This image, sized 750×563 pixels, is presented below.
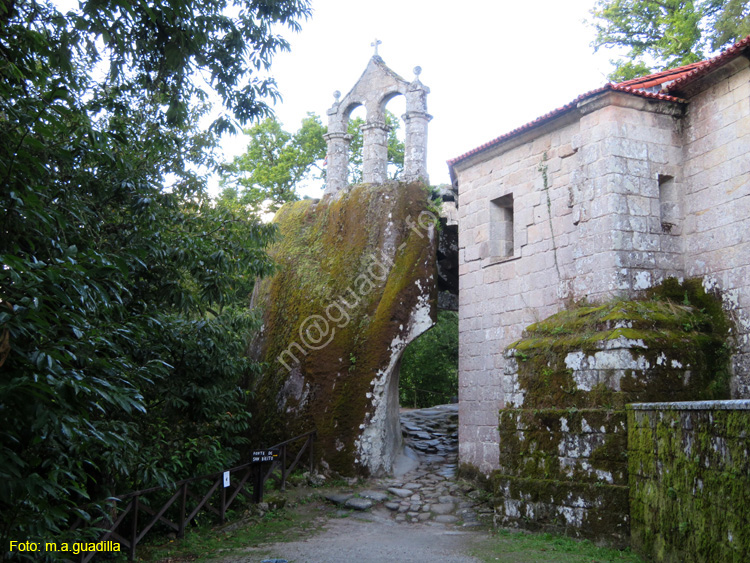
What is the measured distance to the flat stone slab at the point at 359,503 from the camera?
9180 mm

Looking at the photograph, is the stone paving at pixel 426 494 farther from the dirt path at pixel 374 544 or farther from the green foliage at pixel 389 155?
the green foliage at pixel 389 155

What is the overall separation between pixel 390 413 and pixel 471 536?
376 cm

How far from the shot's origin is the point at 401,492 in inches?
382

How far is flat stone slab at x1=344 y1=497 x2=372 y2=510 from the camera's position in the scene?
9180 mm

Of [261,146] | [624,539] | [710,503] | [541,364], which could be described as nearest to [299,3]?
[541,364]

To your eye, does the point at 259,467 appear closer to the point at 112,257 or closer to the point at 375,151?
the point at 112,257

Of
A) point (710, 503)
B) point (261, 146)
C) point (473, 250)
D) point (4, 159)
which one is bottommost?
point (710, 503)

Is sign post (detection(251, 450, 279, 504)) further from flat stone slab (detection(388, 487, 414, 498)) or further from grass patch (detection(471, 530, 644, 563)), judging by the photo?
grass patch (detection(471, 530, 644, 563))

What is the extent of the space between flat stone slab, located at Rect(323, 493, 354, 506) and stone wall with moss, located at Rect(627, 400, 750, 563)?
15.0ft

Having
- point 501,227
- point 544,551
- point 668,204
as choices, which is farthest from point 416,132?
point 544,551

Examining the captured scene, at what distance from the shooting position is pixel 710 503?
14.2 ft

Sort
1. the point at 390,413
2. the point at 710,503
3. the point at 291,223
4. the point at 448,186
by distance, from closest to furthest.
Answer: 1. the point at 710,503
2. the point at 390,413
3. the point at 448,186
4. the point at 291,223

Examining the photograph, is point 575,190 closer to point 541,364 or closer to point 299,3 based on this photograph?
point 541,364

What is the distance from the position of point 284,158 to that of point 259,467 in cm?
1474
